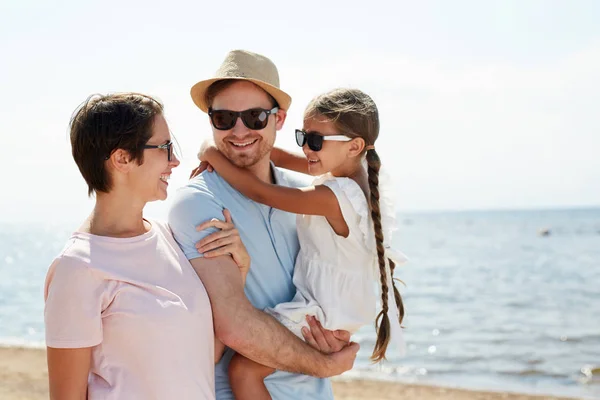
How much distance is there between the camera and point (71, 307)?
2.43 meters

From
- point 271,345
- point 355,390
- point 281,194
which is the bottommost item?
point 355,390

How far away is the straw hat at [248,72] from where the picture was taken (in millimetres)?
3562

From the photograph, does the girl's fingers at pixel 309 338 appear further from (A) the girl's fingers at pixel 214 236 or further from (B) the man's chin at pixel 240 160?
(B) the man's chin at pixel 240 160

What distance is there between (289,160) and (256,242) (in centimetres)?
112

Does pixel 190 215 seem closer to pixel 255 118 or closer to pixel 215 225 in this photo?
pixel 215 225

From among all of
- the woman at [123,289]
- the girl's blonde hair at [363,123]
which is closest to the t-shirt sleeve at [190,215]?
the woman at [123,289]

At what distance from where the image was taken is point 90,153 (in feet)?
8.67

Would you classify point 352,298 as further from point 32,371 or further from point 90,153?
point 32,371

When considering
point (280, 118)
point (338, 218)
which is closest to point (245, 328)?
point (338, 218)

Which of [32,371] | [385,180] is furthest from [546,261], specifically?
[385,180]

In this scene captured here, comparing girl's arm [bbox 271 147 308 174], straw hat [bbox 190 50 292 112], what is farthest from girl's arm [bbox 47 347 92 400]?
girl's arm [bbox 271 147 308 174]

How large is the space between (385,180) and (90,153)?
1759 mm

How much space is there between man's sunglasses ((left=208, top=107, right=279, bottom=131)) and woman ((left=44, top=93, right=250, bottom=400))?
81 cm

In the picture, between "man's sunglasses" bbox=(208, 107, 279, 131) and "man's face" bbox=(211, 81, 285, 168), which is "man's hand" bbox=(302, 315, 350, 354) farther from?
"man's sunglasses" bbox=(208, 107, 279, 131)
